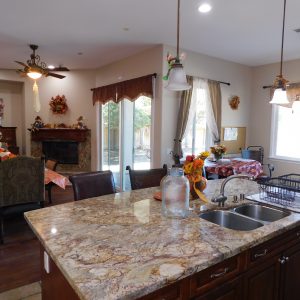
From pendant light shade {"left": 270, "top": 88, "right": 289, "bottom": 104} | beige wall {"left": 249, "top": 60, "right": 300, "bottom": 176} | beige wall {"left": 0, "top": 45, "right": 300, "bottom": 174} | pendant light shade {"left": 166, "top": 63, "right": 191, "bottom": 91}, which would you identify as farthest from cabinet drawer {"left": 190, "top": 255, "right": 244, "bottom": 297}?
beige wall {"left": 249, "top": 60, "right": 300, "bottom": 176}

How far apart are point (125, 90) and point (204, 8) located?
2.50 meters

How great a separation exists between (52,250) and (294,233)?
1.58m

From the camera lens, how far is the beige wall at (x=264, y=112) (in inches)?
223

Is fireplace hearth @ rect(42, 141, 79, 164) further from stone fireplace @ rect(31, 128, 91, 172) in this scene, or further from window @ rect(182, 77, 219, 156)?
window @ rect(182, 77, 219, 156)

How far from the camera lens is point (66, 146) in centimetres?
705

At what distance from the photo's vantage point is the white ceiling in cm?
316

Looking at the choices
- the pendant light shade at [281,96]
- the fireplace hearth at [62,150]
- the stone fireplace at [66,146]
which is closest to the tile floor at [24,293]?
the pendant light shade at [281,96]

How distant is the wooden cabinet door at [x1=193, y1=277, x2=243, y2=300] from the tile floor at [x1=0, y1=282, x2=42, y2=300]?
5.50 feet

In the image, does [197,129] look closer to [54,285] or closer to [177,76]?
[177,76]

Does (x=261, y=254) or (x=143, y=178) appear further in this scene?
(x=143, y=178)

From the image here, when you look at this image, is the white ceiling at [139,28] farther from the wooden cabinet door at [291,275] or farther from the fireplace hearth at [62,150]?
the wooden cabinet door at [291,275]

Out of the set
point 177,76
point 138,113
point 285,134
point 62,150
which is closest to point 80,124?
point 62,150

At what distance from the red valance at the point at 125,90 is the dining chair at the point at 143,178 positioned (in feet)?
7.33

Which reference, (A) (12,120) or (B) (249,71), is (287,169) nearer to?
(B) (249,71)
